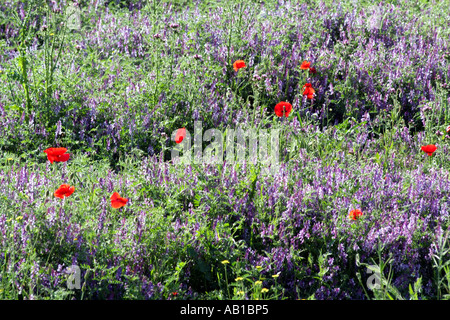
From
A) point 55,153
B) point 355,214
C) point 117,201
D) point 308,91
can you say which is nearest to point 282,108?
point 308,91

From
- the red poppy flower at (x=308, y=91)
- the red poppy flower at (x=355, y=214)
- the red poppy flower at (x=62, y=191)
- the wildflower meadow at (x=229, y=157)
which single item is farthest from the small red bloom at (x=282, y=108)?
the red poppy flower at (x=62, y=191)

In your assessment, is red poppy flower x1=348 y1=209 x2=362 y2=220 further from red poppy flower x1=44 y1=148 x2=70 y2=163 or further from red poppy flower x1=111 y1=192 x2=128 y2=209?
red poppy flower x1=44 y1=148 x2=70 y2=163

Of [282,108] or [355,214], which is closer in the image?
[355,214]

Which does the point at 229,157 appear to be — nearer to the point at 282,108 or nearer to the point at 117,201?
the point at 282,108

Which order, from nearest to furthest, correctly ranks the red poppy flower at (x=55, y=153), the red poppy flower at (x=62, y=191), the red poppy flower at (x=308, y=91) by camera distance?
the red poppy flower at (x=62, y=191) → the red poppy flower at (x=55, y=153) → the red poppy flower at (x=308, y=91)

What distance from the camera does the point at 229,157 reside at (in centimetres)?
354

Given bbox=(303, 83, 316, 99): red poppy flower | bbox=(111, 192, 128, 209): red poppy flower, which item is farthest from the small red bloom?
bbox=(111, 192, 128, 209): red poppy flower

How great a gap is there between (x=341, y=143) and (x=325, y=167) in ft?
1.78

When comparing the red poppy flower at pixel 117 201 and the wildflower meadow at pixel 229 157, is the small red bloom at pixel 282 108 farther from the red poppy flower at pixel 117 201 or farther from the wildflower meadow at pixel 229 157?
the red poppy flower at pixel 117 201

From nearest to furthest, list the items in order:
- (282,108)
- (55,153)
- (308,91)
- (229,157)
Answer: (55,153)
(229,157)
(282,108)
(308,91)

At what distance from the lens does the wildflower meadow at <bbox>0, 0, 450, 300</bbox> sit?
2.70 m

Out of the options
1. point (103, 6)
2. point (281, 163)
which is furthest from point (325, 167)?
Answer: point (103, 6)

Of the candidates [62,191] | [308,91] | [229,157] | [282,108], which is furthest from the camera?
[308,91]

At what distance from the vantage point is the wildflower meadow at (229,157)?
8.86 feet
